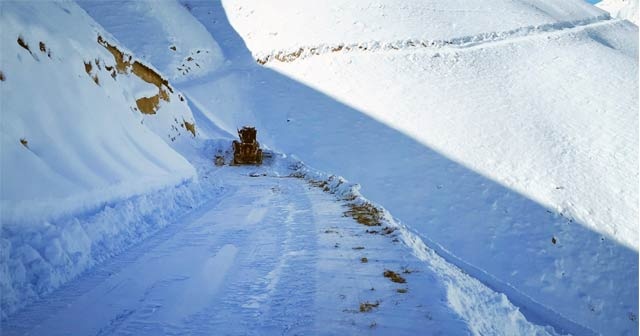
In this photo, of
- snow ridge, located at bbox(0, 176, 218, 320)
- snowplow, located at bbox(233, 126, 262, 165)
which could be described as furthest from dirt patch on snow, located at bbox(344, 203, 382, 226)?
snowplow, located at bbox(233, 126, 262, 165)

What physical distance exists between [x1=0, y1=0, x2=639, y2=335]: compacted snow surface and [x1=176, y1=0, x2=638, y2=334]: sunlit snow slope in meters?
0.11

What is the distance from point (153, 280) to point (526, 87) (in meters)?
→ 23.2

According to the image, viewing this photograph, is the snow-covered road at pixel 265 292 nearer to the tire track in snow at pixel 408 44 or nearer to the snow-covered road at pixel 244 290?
the snow-covered road at pixel 244 290

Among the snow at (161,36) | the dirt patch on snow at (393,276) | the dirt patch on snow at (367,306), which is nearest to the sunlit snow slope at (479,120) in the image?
the snow at (161,36)

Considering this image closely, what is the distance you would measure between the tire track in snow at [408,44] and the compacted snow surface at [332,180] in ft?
0.62

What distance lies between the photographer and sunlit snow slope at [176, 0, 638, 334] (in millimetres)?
10859

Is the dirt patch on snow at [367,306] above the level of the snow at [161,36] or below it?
below

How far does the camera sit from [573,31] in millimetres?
30297

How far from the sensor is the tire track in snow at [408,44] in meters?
27.6

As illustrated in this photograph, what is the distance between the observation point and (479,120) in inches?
747

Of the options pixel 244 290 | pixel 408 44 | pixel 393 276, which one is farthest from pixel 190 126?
pixel 408 44

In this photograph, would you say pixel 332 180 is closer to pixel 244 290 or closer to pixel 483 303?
pixel 483 303

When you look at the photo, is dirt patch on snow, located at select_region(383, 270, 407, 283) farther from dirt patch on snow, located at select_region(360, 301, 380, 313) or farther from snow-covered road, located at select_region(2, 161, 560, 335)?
dirt patch on snow, located at select_region(360, 301, 380, 313)

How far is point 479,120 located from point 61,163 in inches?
714
